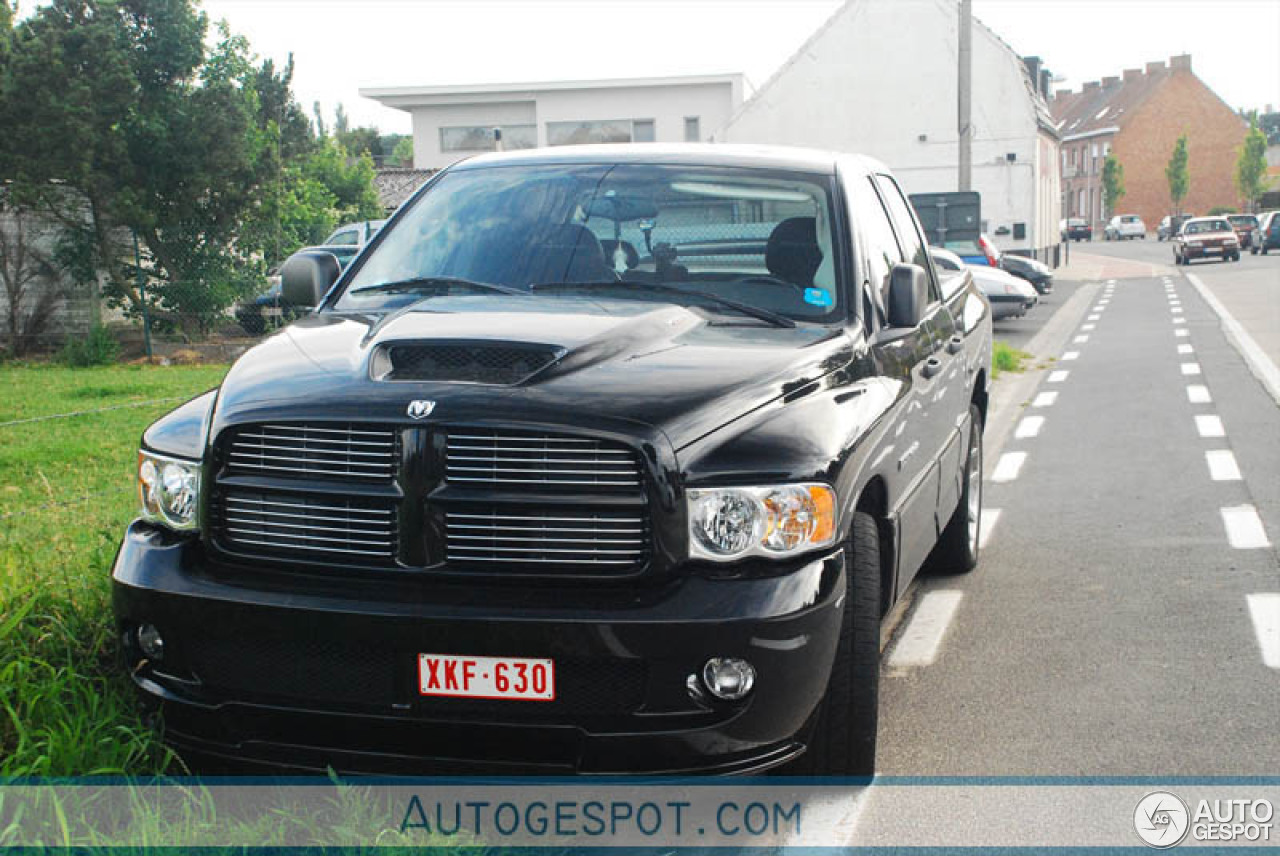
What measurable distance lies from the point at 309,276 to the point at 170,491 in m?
1.50

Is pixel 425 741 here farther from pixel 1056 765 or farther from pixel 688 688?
pixel 1056 765

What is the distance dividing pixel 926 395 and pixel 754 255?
33.5 inches

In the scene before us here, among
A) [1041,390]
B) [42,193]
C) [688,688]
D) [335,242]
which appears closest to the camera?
[688,688]

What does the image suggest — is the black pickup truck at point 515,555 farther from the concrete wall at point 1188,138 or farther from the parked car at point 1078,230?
the concrete wall at point 1188,138

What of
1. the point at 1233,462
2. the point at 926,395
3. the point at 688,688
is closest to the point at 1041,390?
the point at 1233,462

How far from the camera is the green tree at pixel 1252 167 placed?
303 ft

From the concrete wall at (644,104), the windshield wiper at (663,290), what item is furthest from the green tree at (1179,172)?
the windshield wiper at (663,290)

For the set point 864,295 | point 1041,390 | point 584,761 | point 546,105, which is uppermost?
point 546,105

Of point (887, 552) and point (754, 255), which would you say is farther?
point (754, 255)

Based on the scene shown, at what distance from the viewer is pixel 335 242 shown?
25.3m

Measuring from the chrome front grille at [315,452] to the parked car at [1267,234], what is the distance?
5880 cm

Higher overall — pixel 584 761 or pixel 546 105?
pixel 546 105

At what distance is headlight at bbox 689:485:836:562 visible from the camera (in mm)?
3279

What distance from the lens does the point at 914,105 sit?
4419 cm
